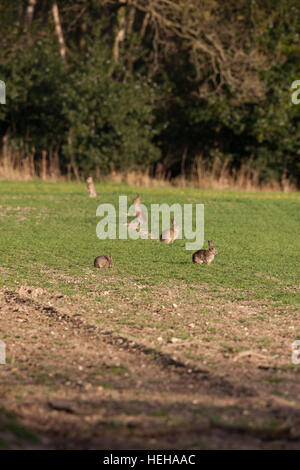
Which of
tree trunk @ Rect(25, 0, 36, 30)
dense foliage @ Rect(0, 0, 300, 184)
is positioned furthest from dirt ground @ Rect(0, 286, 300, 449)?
tree trunk @ Rect(25, 0, 36, 30)

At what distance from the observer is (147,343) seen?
6.45 meters

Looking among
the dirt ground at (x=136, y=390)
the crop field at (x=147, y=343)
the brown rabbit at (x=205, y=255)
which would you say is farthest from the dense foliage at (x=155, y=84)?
the dirt ground at (x=136, y=390)

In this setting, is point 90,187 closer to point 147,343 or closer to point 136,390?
point 147,343

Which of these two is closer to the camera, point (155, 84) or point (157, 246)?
point (157, 246)

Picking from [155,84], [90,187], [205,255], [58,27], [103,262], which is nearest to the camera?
[103,262]

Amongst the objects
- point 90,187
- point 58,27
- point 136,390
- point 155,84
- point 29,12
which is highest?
point 29,12

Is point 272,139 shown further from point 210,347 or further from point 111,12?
point 210,347

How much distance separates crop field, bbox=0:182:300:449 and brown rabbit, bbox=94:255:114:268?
0.38 feet

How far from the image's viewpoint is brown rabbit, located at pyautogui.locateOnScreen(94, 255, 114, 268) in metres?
10.0

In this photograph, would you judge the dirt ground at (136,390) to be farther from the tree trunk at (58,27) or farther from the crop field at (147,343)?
the tree trunk at (58,27)

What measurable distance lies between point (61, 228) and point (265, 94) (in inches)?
635

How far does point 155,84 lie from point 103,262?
764 inches

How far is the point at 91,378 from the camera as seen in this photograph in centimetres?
543

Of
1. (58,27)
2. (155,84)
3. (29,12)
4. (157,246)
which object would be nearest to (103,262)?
(157,246)
